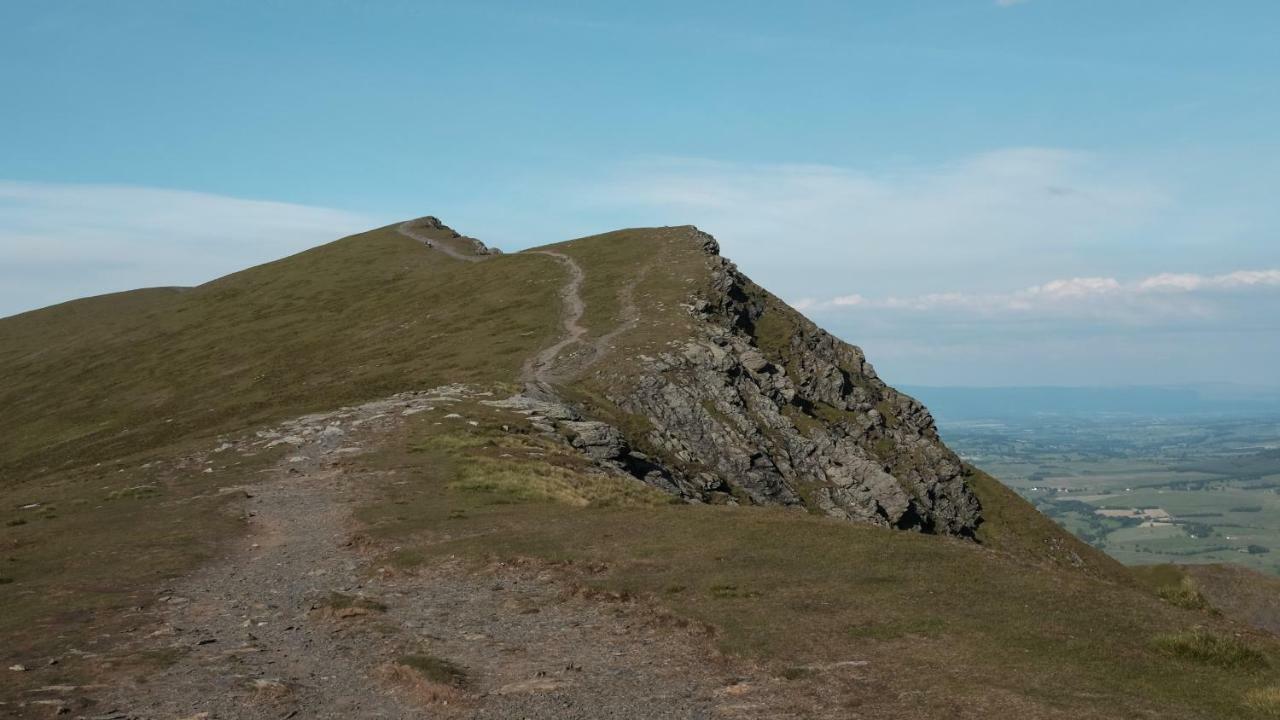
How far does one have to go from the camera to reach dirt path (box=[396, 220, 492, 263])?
15365cm

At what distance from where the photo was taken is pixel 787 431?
7238cm

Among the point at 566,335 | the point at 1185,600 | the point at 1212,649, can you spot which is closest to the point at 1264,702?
the point at 1212,649

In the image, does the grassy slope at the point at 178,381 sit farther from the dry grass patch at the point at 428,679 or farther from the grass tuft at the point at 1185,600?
the grass tuft at the point at 1185,600

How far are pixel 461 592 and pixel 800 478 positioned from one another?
47.2 m

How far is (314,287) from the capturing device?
146 m

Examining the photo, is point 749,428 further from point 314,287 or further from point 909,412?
point 314,287

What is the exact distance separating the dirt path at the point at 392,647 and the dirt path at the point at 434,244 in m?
119

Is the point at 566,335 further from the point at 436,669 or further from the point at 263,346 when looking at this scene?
the point at 436,669

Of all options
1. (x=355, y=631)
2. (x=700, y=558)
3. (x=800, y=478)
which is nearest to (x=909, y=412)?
(x=800, y=478)

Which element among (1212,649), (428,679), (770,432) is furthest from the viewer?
(770,432)

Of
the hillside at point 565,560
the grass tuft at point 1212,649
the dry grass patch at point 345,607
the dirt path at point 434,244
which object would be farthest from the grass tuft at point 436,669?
the dirt path at point 434,244

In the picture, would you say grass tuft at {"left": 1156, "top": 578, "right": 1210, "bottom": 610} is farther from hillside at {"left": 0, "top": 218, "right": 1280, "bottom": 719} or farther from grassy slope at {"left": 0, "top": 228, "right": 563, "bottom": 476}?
grassy slope at {"left": 0, "top": 228, "right": 563, "bottom": 476}

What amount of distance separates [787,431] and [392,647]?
54825mm

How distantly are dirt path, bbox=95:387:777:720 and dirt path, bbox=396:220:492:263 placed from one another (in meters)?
119
